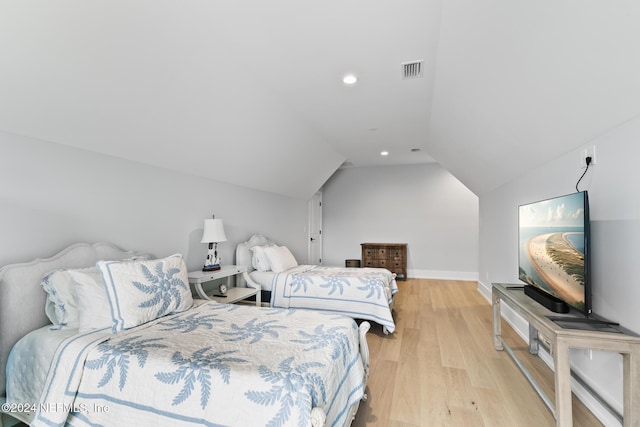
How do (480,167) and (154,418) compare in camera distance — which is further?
(480,167)

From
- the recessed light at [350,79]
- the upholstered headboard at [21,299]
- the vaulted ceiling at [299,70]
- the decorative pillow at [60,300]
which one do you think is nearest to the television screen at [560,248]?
the vaulted ceiling at [299,70]

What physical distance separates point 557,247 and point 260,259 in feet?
10.7

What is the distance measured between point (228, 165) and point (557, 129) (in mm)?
3224

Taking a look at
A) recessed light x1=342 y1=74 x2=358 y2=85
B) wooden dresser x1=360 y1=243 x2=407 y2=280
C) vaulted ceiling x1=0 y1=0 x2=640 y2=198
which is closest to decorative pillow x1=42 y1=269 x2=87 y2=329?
vaulted ceiling x1=0 y1=0 x2=640 y2=198

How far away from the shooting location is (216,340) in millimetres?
1652

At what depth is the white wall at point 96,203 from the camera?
1.87 metres

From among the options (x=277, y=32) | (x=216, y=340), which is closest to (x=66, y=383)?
(x=216, y=340)

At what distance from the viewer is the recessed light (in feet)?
8.57

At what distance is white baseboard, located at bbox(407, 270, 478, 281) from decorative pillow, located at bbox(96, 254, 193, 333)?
18.0 ft

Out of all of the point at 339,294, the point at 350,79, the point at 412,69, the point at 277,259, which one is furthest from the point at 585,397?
the point at 277,259

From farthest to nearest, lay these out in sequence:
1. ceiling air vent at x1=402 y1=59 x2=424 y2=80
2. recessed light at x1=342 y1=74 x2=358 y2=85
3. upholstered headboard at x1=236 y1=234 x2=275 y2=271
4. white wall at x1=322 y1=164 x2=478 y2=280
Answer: white wall at x1=322 y1=164 x2=478 y2=280, upholstered headboard at x1=236 y1=234 x2=275 y2=271, recessed light at x1=342 y1=74 x2=358 y2=85, ceiling air vent at x1=402 y1=59 x2=424 y2=80

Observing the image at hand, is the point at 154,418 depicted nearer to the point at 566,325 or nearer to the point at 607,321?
the point at 566,325

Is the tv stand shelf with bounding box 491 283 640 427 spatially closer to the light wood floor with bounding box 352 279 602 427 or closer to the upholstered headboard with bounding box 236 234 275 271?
the light wood floor with bounding box 352 279 602 427

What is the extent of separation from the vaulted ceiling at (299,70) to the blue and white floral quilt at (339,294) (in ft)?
5.82
